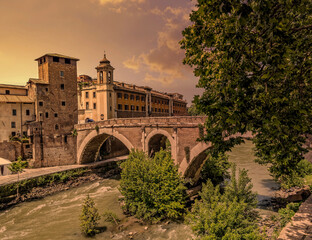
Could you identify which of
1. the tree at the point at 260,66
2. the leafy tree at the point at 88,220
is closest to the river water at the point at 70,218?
the leafy tree at the point at 88,220

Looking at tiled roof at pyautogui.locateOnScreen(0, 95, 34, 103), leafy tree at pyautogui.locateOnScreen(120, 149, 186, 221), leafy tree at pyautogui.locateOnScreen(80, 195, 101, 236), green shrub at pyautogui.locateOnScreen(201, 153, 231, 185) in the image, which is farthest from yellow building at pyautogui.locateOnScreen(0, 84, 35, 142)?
green shrub at pyautogui.locateOnScreen(201, 153, 231, 185)

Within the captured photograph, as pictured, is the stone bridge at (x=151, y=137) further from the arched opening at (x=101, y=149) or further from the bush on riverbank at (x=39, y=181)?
the bush on riverbank at (x=39, y=181)

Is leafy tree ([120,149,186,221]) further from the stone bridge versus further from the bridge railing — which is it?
the bridge railing

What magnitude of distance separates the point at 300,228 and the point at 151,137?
18905 mm

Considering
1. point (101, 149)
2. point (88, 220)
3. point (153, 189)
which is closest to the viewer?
point (88, 220)

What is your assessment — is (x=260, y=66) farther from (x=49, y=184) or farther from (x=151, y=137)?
(x=49, y=184)

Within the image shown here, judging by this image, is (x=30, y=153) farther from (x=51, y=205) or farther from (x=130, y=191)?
(x=130, y=191)

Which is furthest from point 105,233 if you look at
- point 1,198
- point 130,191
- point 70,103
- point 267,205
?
point 70,103

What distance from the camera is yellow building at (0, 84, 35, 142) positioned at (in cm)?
3369

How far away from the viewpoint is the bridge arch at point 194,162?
2105cm

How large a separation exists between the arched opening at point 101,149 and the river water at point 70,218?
7.93 meters

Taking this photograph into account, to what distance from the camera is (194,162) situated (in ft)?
73.6

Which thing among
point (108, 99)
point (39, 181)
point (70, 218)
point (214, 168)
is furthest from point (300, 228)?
point (108, 99)

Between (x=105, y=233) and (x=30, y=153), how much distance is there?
24075 millimetres
